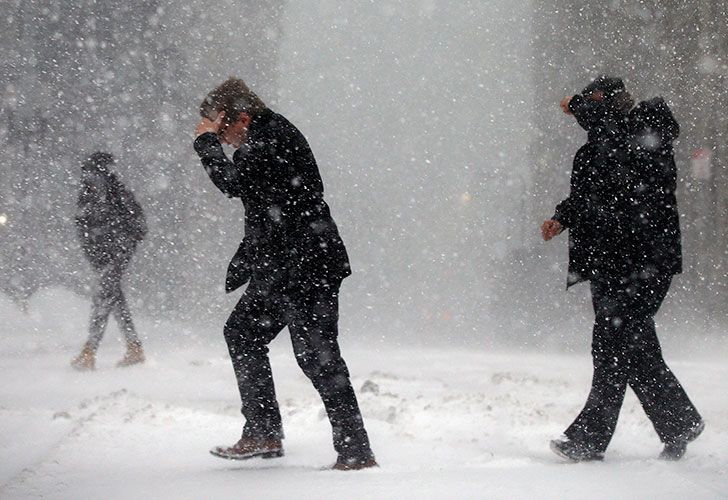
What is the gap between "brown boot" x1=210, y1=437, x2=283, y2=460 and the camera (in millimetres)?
2752

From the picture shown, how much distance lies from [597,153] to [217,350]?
5.87 meters

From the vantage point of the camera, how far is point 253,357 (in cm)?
284

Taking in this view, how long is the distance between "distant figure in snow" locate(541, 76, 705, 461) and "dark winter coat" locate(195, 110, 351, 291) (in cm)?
93

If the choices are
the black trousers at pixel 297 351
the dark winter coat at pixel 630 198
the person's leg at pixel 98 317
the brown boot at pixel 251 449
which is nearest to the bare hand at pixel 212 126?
the black trousers at pixel 297 351

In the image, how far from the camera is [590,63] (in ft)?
48.4

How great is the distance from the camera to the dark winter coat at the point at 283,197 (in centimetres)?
269

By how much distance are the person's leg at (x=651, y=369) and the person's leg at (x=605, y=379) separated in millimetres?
50

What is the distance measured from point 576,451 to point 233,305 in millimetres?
11280

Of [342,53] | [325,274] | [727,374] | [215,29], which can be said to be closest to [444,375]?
[727,374]

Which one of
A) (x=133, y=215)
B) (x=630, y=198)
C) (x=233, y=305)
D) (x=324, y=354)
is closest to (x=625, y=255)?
(x=630, y=198)

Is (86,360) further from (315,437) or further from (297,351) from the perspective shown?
(297,351)

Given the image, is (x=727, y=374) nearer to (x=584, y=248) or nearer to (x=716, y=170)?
(x=584, y=248)

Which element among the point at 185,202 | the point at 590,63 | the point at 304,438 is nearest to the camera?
the point at 304,438

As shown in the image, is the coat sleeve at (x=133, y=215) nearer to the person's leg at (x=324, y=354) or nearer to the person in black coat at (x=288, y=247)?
the person in black coat at (x=288, y=247)
